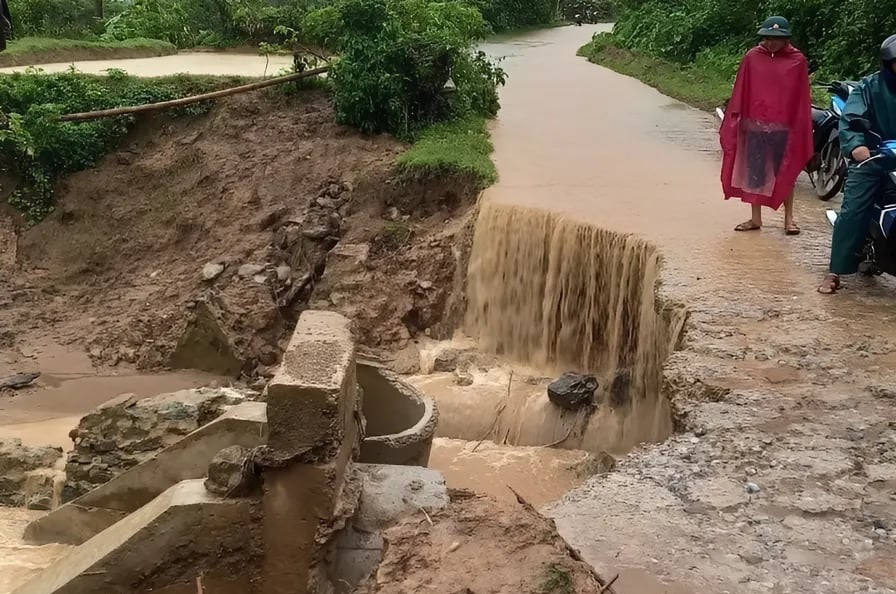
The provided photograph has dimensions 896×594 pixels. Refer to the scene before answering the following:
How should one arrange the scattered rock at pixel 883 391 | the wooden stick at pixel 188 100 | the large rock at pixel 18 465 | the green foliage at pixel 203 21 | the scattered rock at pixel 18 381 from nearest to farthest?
the scattered rock at pixel 883 391 < the large rock at pixel 18 465 < the scattered rock at pixel 18 381 < the wooden stick at pixel 188 100 < the green foliage at pixel 203 21

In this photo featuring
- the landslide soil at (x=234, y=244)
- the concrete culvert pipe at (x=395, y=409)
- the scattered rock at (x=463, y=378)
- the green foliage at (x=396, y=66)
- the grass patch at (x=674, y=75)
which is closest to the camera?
the concrete culvert pipe at (x=395, y=409)

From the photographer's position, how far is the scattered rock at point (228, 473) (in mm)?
4176

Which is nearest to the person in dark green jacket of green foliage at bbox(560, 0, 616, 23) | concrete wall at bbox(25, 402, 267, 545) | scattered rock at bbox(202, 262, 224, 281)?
concrete wall at bbox(25, 402, 267, 545)

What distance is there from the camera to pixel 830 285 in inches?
253

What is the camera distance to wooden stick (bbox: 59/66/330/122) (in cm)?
1266

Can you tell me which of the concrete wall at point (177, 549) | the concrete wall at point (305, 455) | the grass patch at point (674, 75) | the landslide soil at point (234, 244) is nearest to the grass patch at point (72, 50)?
the landslide soil at point (234, 244)

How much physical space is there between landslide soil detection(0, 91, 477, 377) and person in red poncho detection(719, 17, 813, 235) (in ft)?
9.64

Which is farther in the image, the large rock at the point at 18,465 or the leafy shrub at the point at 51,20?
the leafy shrub at the point at 51,20

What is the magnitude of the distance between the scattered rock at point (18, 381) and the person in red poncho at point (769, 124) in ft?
24.9

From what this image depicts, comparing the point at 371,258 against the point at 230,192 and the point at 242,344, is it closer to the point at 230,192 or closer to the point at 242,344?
the point at 242,344

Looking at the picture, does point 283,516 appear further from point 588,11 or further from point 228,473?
point 588,11

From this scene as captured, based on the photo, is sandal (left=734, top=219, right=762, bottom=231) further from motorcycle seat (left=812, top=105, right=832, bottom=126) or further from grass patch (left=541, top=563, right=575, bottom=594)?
grass patch (left=541, top=563, right=575, bottom=594)

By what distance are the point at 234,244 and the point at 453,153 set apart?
10.2ft

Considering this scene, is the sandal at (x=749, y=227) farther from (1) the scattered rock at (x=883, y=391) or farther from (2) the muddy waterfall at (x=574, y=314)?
(1) the scattered rock at (x=883, y=391)
